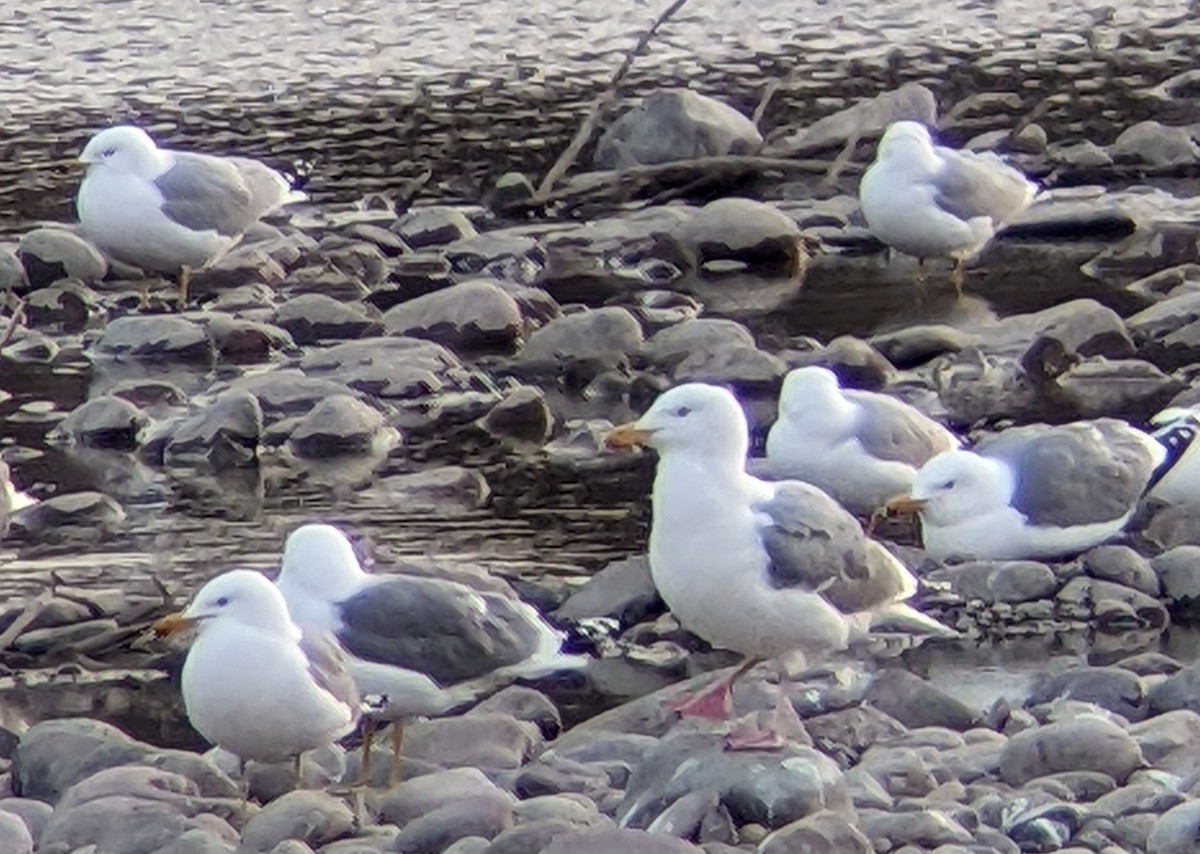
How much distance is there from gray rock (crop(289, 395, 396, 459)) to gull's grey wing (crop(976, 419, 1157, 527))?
8.40 ft

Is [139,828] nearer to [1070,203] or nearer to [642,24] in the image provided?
[1070,203]

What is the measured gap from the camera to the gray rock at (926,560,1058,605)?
30.1 ft

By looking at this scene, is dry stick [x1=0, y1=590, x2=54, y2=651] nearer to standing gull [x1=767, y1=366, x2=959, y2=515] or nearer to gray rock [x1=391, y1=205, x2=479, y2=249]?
standing gull [x1=767, y1=366, x2=959, y2=515]

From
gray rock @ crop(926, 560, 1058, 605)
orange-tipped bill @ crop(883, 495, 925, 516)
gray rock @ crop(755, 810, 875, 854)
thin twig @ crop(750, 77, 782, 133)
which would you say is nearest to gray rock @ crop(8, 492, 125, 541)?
orange-tipped bill @ crop(883, 495, 925, 516)

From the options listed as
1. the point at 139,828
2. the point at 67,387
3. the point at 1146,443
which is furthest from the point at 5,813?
the point at 67,387

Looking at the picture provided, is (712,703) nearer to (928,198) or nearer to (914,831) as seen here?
(914,831)

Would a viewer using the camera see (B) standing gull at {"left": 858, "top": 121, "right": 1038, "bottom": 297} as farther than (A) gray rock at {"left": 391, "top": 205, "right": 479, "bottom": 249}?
No

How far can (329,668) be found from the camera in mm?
7305

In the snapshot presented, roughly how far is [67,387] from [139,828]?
5.47 meters

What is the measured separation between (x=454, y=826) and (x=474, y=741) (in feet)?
3.45

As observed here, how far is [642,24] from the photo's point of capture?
18391 mm

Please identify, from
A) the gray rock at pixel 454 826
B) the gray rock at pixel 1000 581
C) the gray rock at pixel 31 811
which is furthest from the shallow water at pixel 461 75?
the gray rock at pixel 454 826

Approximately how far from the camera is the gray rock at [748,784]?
6695mm

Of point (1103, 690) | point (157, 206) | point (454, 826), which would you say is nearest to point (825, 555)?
point (1103, 690)
